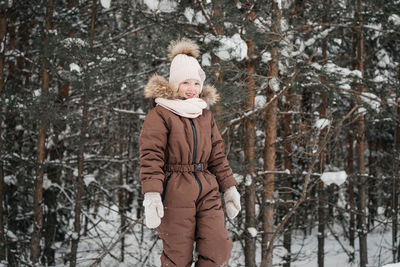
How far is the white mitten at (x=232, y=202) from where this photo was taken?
2.79 meters

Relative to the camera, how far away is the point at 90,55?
6.36m

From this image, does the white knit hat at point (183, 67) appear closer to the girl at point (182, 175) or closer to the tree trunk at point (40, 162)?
the girl at point (182, 175)

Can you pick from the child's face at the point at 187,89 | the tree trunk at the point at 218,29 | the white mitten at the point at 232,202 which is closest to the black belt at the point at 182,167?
the white mitten at the point at 232,202

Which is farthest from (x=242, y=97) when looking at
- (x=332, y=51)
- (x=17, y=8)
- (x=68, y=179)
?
(x=68, y=179)

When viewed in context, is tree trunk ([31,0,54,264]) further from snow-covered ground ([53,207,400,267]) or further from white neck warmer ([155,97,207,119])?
white neck warmer ([155,97,207,119])

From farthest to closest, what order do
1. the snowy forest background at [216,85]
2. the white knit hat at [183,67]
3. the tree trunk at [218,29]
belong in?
the snowy forest background at [216,85]
the tree trunk at [218,29]
the white knit hat at [183,67]

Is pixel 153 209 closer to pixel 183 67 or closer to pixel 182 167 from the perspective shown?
pixel 182 167

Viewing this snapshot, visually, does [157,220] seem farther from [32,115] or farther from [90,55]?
[32,115]

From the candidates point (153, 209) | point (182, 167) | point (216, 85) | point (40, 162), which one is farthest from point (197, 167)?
point (40, 162)

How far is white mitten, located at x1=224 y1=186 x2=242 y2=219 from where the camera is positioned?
2.79m

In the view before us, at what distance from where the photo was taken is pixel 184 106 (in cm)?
266

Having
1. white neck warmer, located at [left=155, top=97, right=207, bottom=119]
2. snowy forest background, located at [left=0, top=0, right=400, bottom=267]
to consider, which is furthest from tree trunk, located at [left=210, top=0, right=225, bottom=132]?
white neck warmer, located at [left=155, top=97, right=207, bottom=119]

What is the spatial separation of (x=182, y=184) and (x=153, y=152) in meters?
0.29

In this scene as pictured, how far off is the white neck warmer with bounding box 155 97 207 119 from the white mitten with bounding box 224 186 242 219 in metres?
0.62
